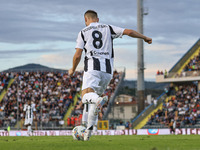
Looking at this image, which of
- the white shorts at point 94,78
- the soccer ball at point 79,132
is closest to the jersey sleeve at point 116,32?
the white shorts at point 94,78

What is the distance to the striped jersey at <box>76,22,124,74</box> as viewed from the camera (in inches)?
269

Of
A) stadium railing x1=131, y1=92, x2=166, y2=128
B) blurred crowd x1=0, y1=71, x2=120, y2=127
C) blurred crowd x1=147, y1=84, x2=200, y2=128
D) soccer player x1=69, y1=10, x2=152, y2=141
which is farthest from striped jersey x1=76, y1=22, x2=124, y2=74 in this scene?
stadium railing x1=131, y1=92, x2=166, y2=128

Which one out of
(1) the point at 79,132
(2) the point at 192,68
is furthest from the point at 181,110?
(1) the point at 79,132

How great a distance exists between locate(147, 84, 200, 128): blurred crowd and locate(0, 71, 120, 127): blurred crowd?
19.1 feet

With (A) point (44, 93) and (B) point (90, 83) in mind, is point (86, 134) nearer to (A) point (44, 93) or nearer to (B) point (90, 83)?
(B) point (90, 83)

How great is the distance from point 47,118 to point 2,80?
11374 millimetres

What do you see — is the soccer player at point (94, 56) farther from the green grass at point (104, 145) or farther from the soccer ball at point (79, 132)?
the green grass at point (104, 145)

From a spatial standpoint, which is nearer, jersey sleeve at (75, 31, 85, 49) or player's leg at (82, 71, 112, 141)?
player's leg at (82, 71, 112, 141)

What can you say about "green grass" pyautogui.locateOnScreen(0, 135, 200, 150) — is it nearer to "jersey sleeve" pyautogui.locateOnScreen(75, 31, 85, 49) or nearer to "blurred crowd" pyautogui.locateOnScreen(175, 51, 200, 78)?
"jersey sleeve" pyautogui.locateOnScreen(75, 31, 85, 49)

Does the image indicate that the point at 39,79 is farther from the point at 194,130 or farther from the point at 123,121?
the point at 194,130

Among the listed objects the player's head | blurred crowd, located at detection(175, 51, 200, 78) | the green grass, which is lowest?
the green grass

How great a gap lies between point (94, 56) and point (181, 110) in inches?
1111

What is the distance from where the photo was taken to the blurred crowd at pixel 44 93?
119ft

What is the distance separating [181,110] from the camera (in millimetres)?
33562
